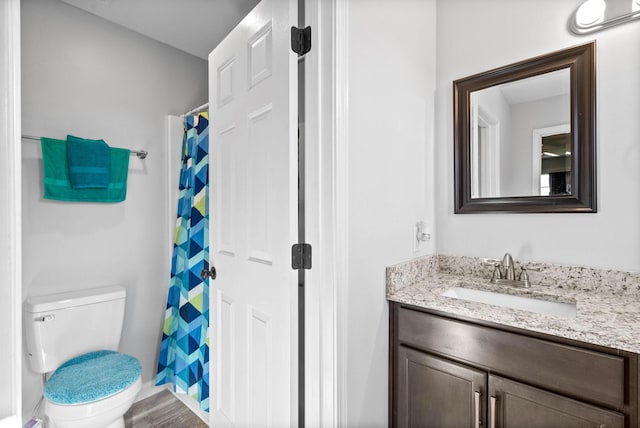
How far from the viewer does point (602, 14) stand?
1.24 m

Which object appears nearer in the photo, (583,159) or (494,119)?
(583,159)

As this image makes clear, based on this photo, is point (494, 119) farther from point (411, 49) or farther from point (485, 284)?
point (485, 284)

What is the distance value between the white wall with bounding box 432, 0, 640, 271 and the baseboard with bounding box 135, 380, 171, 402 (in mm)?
2070

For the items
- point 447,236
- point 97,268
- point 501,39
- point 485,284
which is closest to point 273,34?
point 501,39

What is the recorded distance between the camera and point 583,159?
1.29 meters

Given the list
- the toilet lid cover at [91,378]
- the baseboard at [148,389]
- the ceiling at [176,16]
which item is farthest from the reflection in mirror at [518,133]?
the baseboard at [148,389]

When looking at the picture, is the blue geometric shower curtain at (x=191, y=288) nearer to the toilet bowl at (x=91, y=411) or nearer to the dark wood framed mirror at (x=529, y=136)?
the toilet bowl at (x=91, y=411)

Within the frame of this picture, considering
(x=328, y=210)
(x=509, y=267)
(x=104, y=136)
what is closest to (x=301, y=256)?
(x=328, y=210)

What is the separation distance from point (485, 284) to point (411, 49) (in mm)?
1137

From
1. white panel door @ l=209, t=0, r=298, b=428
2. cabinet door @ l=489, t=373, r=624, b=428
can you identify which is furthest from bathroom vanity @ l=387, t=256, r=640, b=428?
white panel door @ l=209, t=0, r=298, b=428

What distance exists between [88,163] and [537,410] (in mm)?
2324

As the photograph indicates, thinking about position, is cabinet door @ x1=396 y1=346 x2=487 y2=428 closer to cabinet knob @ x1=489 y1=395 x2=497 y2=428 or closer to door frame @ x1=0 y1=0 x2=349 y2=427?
cabinet knob @ x1=489 y1=395 x2=497 y2=428

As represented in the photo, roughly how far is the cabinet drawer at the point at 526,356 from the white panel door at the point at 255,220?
1.68 feet

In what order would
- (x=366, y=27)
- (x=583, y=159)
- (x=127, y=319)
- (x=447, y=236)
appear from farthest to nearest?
(x=127, y=319), (x=447, y=236), (x=583, y=159), (x=366, y=27)
